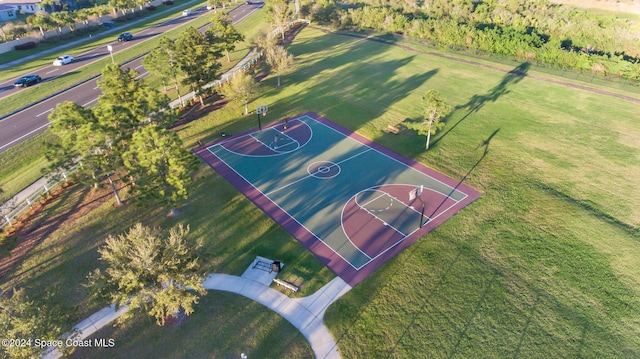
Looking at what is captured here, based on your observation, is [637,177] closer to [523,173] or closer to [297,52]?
[523,173]

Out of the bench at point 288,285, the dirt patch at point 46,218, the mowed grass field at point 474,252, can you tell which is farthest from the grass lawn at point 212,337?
the dirt patch at point 46,218

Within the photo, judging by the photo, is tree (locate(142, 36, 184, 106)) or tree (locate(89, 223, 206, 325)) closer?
tree (locate(89, 223, 206, 325))

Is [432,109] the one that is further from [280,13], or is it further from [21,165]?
[280,13]

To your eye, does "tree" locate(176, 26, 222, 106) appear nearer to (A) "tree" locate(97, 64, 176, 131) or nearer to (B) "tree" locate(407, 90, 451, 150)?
(A) "tree" locate(97, 64, 176, 131)

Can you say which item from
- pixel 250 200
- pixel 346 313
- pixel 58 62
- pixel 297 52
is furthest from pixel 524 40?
pixel 58 62

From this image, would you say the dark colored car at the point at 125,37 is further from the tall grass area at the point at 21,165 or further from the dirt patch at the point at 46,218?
the dirt patch at the point at 46,218

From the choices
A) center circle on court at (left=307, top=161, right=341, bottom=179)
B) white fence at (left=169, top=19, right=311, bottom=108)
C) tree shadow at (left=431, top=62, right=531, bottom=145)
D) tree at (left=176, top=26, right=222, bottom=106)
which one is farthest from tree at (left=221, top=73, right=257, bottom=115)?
tree shadow at (left=431, top=62, right=531, bottom=145)
